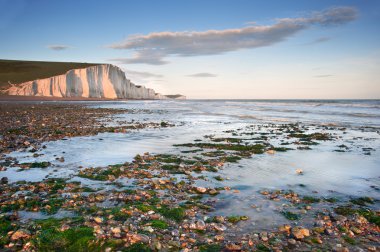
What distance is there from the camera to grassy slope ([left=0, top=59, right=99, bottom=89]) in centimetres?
10706

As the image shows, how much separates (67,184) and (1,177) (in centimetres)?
234

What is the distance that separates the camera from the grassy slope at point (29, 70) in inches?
4215

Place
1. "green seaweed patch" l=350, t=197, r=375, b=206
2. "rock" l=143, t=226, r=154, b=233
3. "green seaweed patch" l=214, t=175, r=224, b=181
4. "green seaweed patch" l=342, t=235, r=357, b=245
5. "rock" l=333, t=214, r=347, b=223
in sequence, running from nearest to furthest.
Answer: "green seaweed patch" l=342, t=235, r=357, b=245 → "rock" l=143, t=226, r=154, b=233 → "rock" l=333, t=214, r=347, b=223 → "green seaweed patch" l=350, t=197, r=375, b=206 → "green seaweed patch" l=214, t=175, r=224, b=181

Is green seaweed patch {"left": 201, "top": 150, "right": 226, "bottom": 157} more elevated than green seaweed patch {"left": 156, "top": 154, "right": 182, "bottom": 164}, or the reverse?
green seaweed patch {"left": 201, "top": 150, "right": 226, "bottom": 157}

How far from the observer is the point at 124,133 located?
18156 millimetres

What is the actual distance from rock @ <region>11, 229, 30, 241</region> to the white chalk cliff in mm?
108472

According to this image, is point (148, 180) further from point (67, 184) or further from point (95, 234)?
point (95, 234)

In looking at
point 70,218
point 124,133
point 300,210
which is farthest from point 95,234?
point 124,133

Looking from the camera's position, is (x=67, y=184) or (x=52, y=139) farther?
(x=52, y=139)

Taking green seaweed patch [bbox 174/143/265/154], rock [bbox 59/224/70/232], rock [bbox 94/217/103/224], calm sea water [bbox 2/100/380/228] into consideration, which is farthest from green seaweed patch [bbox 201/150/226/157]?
rock [bbox 59/224/70/232]

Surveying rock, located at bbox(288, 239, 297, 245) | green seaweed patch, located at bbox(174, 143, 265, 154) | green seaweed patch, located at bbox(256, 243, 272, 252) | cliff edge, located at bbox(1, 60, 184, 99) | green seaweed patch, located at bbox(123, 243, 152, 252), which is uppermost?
cliff edge, located at bbox(1, 60, 184, 99)

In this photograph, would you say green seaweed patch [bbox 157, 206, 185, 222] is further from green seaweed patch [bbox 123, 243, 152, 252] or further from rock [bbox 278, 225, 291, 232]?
rock [bbox 278, 225, 291, 232]

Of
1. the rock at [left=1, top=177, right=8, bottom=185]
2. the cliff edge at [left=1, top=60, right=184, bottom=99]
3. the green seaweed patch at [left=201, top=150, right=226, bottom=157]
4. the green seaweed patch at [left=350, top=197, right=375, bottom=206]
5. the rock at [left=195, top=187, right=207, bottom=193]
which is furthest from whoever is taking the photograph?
the cliff edge at [left=1, top=60, right=184, bottom=99]

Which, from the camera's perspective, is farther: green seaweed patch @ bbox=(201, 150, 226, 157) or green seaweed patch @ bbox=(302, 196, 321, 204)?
green seaweed patch @ bbox=(201, 150, 226, 157)
